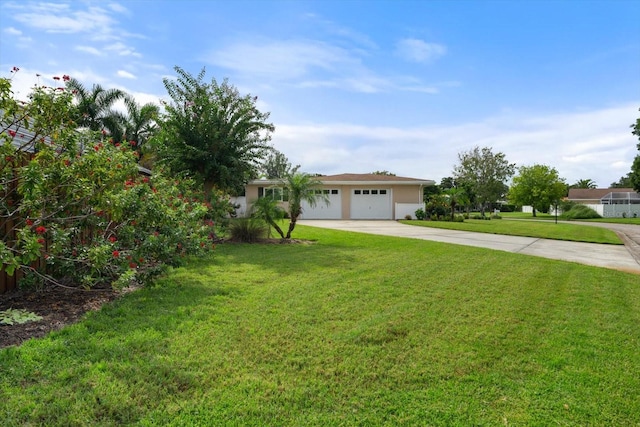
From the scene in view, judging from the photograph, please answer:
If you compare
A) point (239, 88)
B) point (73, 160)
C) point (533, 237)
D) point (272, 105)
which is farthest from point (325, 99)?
point (73, 160)

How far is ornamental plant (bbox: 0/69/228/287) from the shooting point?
12.4ft

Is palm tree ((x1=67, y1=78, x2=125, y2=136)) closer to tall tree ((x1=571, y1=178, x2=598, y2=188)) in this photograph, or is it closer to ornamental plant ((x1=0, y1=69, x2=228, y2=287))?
ornamental plant ((x1=0, y1=69, x2=228, y2=287))

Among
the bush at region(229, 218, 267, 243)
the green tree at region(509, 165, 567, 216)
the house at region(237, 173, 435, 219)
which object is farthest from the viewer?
the green tree at region(509, 165, 567, 216)

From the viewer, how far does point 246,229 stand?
1118 cm

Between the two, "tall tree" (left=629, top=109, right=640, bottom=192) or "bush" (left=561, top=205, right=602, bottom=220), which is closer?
"tall tree" (left=629, top=109, right=640, bottom=192)

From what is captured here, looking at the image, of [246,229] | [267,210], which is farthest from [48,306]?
[267,210]

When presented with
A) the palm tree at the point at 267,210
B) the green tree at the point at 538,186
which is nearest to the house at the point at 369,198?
the palm tree at the point at 267,210

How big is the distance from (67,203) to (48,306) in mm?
1198

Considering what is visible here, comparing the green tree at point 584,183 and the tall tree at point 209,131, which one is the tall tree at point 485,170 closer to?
the tall tree at point 209,131

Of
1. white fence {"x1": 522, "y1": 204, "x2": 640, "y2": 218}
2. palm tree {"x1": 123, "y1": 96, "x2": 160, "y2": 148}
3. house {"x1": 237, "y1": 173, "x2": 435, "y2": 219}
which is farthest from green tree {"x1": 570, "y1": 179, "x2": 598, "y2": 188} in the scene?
palm tree {"x1": 123, "y1": 96, "x2": 160, "y2": 148}

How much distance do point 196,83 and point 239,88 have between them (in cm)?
158

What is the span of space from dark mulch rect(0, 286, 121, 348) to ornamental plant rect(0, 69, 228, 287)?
23cm

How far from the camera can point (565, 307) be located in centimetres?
478

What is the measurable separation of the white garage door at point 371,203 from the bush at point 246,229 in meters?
16.7
